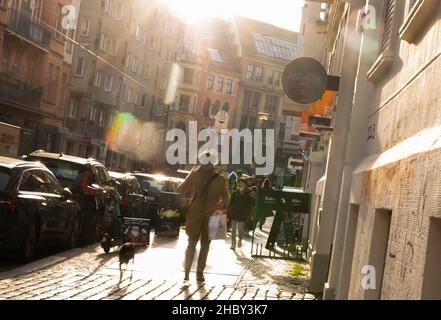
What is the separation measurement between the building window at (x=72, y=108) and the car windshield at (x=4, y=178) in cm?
4187

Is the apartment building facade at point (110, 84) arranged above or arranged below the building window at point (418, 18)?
above

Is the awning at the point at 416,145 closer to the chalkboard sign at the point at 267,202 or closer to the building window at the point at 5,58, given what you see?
the chalkboard sign at the point at 267,202

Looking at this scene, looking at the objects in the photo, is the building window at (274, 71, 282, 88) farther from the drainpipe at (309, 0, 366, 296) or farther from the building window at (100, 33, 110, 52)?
the drainpipe at (309, 0, 366, 296)

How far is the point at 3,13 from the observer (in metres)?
38.2

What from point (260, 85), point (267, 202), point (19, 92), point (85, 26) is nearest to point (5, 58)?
point (19, 92)

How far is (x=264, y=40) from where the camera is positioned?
356 feet

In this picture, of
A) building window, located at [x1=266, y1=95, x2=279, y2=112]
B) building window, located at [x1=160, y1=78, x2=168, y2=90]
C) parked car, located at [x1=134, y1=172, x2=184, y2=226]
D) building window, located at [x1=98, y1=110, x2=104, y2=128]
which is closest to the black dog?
parked car, located at [x1=134, y1=172, x2=184, y2=226]

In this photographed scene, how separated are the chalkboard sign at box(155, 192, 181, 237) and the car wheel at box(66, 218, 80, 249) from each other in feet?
16.8

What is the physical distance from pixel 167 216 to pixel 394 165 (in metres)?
15.4

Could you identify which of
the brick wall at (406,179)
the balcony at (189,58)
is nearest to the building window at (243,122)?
the balcony at (189,58)

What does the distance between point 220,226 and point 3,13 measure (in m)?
28.3

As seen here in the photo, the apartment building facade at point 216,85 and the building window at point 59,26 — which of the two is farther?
the apartment building facade at point 216,85

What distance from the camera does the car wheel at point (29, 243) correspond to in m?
12.8

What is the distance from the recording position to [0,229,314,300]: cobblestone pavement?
974cm
